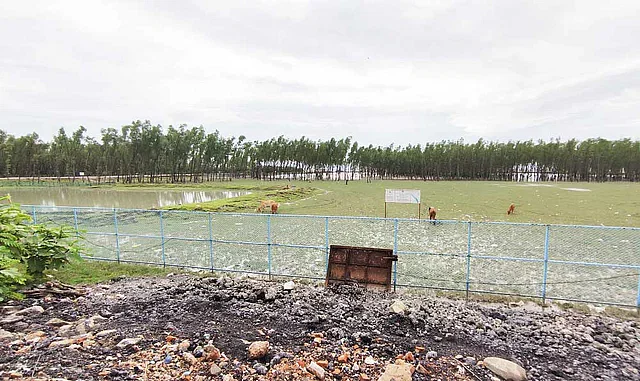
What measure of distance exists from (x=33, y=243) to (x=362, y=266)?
8.31 meters

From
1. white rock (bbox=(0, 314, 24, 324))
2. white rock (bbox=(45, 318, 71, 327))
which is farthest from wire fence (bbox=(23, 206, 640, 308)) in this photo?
white rock (bbox=(45, 318, 71, 327))

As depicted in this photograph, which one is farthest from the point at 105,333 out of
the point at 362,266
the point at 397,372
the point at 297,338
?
the point at 362,266

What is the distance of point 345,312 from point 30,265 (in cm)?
765

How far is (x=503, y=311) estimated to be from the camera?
7.27 metres

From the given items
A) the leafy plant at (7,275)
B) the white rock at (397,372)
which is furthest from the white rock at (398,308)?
the leafy plant at (7,275)

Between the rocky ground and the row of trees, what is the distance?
81.9m

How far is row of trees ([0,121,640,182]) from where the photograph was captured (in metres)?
82.4

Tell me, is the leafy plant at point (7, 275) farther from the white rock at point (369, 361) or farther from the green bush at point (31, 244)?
the white rock at point (369, 361)

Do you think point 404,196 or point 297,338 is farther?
point 404,196

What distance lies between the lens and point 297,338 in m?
5.85

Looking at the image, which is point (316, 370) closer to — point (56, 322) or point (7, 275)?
point (56, 322)

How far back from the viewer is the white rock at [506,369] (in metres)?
4.79

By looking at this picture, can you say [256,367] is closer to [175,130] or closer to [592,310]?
[592,310]

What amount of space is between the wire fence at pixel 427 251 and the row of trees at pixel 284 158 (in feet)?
225
